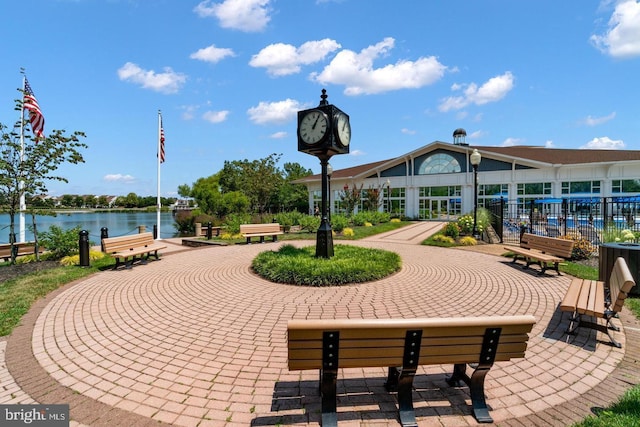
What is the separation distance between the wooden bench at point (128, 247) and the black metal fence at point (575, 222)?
13.0 metres

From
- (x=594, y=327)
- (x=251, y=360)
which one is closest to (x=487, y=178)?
(x=594, y=327)

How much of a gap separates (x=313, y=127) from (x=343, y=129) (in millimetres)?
840

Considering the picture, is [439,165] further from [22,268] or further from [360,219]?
[22,268]

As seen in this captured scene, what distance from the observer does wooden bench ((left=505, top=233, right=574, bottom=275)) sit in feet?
25.1

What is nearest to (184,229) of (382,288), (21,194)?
(21,194)

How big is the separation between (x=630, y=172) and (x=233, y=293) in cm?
3158

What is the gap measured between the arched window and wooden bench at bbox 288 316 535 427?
102 feet

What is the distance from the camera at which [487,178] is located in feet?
95.8

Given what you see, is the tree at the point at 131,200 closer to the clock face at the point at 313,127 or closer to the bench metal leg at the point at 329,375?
the clock face at the point at 313,127

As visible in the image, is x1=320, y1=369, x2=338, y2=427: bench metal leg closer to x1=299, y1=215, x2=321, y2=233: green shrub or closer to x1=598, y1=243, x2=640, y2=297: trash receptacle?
x1=598, y1=243, x2=640, y2=297: trash receptacle

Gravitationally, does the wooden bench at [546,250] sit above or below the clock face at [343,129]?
below

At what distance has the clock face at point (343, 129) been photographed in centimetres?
787

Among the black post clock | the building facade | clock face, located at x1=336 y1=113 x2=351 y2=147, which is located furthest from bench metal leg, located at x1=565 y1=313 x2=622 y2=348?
the building facade

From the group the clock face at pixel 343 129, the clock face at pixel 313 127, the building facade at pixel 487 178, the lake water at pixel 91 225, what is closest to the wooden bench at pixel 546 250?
the clock face at pixel 343 129
